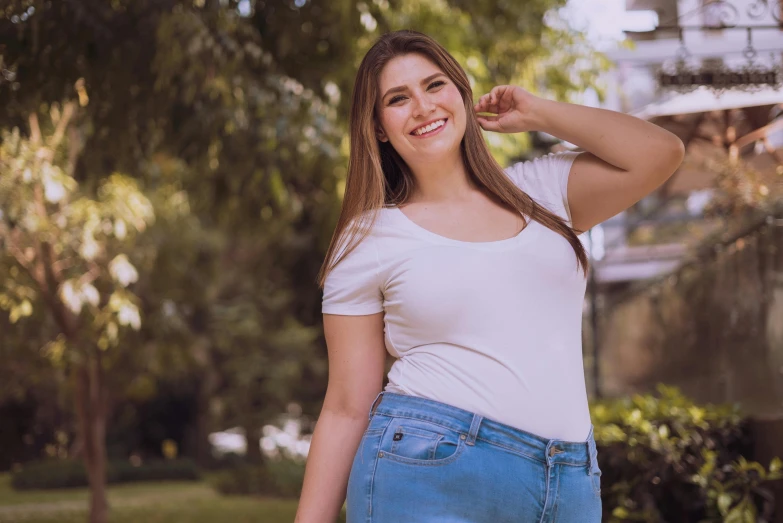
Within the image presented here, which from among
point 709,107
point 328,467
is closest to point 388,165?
point 328,467

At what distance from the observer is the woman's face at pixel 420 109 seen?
229cm

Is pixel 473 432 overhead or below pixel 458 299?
below

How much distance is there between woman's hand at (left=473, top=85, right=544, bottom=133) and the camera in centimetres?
240

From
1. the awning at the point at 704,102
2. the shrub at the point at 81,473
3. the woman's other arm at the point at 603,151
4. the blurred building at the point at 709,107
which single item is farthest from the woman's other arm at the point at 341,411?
the shrub at the point at 81,473

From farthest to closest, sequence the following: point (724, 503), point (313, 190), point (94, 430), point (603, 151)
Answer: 1. point (94, 430)
2. point (313, 190)
3. point (724, 503)
4. point (603, 151)

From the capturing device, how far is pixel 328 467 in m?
2.21

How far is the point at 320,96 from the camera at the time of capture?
6.50 m

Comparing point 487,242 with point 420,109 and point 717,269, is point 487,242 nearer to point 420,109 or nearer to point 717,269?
point 420,109

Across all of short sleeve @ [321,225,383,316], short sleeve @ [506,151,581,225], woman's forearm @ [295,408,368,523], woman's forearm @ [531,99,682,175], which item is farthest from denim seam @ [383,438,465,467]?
woman's forearm @ [531,99,682,175]

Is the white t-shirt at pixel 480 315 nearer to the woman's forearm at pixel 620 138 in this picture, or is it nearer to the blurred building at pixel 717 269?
the woman's forearm at pixel 620 138

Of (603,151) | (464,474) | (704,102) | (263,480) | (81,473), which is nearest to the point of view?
(464,474)

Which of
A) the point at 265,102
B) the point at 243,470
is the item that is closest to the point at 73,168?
the point at 265,102

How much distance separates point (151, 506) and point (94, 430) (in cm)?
809

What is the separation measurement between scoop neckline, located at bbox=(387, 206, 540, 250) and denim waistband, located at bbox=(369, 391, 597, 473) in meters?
0.33
